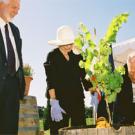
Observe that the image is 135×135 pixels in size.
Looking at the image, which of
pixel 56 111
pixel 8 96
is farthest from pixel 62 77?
pixel 8 96

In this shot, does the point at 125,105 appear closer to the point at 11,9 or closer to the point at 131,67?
the point at 131,67

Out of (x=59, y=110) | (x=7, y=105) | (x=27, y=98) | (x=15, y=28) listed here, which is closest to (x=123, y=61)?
(x=27, y=98)

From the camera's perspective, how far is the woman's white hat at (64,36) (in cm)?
489

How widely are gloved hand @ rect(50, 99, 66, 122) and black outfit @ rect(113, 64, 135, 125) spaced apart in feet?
2.54

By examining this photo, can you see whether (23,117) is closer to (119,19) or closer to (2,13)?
(2,13)

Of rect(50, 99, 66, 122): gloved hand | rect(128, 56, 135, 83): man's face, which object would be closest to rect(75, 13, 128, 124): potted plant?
rect(128, 56, 135, 83): man's face

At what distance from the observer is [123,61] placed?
6664 millimetres

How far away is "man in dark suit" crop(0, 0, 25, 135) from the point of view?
3547mm

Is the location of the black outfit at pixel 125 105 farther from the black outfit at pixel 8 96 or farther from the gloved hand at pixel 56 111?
the black outfit at pixel 8 96

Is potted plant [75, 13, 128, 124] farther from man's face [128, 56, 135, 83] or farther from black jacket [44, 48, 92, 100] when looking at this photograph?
black jacket [44, 48, 92, 100]

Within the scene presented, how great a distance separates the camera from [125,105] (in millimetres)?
4047

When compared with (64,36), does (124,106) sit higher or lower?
lower

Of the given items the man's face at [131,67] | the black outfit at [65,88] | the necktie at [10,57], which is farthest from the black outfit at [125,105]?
the necktie at [10,57]

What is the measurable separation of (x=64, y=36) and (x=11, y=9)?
119 cm
